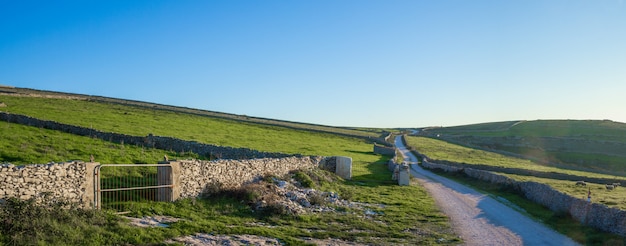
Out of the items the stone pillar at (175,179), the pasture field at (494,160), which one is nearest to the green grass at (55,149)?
the stone pillar at (175,179)

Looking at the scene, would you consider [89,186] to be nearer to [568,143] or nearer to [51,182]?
[51,182]

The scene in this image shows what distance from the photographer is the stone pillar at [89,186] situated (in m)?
14.2

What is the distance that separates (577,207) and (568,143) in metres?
87.1

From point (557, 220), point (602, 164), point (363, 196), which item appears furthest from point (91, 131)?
point (602, 164)

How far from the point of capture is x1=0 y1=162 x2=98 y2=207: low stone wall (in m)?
12.3

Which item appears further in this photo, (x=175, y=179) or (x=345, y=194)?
(x=345, y=194)

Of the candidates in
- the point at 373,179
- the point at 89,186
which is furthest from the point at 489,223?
the point at 373,179

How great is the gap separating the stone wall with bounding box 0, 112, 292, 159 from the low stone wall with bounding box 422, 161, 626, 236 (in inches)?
702

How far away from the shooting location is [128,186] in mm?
17531

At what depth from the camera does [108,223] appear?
512 inches

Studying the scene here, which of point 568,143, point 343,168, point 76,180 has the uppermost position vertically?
point 568,143

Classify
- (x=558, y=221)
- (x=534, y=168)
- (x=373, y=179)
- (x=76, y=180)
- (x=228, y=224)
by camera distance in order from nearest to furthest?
1. (x=76, y=180)
2. (x=228, y=224)
3. (x=558, y=221)
4. (x=373, y=179)
5. (x=534, y=168)

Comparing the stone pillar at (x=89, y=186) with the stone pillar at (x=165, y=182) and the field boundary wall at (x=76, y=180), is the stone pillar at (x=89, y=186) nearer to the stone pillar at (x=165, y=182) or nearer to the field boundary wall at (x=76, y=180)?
the field boundary wall at (x=76, y=180)

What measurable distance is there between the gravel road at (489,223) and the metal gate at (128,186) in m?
11.4
